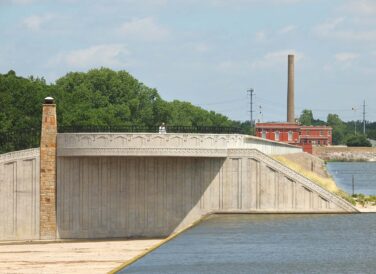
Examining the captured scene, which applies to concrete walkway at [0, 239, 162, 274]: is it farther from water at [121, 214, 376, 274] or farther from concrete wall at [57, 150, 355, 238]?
concrete wall at [57, 150, 355, 238]

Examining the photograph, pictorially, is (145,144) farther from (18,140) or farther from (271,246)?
(18,140)

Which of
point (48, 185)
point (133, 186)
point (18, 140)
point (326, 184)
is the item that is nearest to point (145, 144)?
point (133, 186)

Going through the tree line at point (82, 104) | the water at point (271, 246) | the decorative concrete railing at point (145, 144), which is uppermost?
the tree line at point (82, 104)

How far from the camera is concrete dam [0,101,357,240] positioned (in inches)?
2653

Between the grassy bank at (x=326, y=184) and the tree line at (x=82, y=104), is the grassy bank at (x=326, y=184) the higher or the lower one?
the lower one

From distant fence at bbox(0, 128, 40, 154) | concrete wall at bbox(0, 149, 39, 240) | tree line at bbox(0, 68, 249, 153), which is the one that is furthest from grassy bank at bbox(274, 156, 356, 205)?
distant fence at bbox(0, 128, 40, 154)

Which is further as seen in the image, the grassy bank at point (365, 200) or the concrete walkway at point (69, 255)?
the grassy bank at point (365, 200)

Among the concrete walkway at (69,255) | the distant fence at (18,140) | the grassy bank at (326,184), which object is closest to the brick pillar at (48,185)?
the concrete walkway at (69,255)

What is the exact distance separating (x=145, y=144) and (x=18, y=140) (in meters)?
15.8

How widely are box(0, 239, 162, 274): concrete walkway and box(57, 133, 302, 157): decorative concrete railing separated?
5.89 meters

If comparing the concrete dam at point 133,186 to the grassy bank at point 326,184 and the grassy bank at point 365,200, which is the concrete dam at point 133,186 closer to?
the grassy bank at point 326,184

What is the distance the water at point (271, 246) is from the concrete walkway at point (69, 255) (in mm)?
2000

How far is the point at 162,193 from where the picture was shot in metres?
68.6

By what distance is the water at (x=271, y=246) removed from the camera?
48.6 metres
